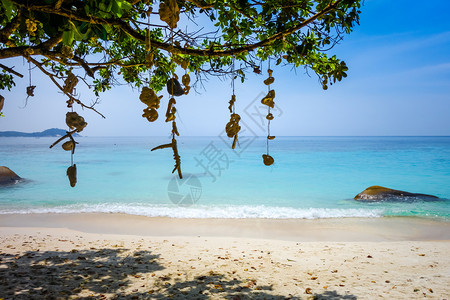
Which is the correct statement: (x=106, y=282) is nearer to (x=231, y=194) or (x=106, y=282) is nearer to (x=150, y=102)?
(x=150, y=102)

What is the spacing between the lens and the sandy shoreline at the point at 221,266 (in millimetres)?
3244

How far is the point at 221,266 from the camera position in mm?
4113

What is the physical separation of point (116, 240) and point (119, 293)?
8.31 feet

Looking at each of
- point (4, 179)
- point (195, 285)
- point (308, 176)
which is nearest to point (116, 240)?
point (195, 285)

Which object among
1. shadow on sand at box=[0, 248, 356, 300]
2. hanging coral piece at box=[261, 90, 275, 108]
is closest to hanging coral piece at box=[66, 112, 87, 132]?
hanging coral piece at box=[261, 90, 275, 108]

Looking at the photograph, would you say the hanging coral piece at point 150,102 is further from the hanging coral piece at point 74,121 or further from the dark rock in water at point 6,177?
the dark rock in water at point 6,177

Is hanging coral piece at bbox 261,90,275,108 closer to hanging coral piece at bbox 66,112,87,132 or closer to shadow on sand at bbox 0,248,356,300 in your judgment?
hanging coral piece at bbox 66,112,87,132

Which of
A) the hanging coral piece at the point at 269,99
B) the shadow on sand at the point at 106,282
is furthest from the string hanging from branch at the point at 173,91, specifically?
the shadow on sand at the point at 106,282

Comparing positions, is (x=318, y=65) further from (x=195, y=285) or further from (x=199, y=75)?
(x=195, y=285)

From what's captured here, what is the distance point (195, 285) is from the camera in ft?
11.3

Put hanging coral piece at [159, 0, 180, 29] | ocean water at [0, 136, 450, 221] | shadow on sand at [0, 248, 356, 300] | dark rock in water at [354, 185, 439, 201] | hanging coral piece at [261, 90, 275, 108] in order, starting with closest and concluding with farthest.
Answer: hanging coral piece at [159, 0, 180, 29]
hanging coral piece at [261, 90, 275, 108]
shadow on sand at [0, 248, 356, 300]
ocean water at [0, 136, 450, 221]
dark rock in water at [354, 185, 439, 201]

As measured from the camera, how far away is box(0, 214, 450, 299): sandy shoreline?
324 centimetres

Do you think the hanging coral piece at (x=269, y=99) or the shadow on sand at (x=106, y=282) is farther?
the shadow on sand at (x=106, y=282)

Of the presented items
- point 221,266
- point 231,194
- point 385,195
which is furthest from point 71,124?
point 231,194
